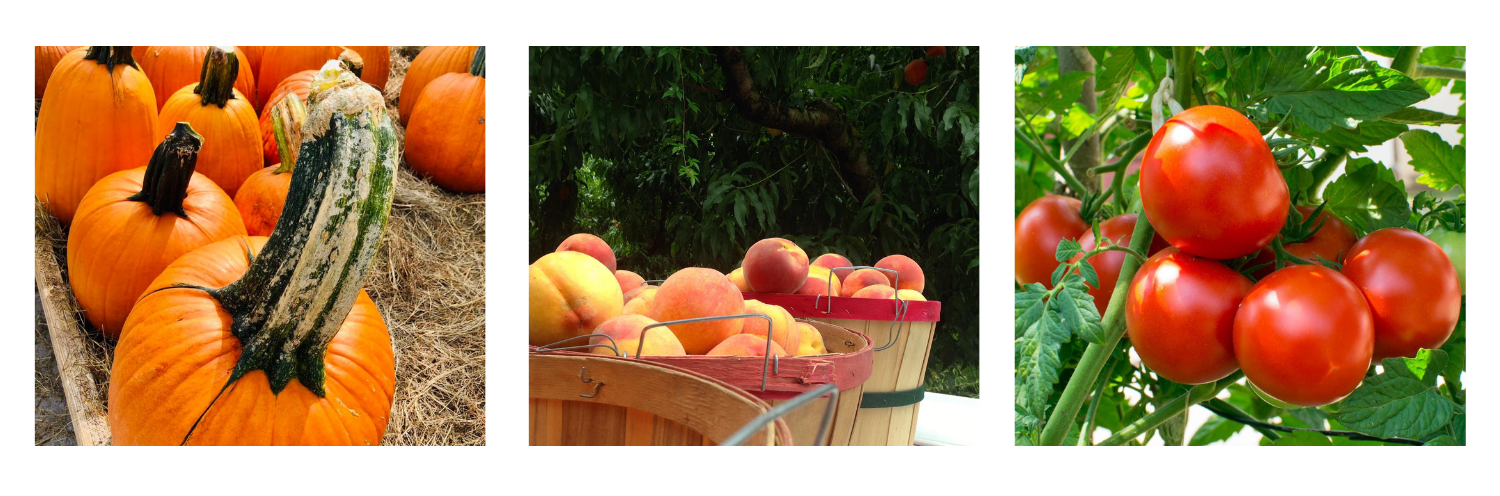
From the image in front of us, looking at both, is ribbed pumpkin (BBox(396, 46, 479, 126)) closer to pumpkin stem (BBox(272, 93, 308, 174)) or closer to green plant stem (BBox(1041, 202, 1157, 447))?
pumpkin stem (BBox(272, 93, 308, 174))

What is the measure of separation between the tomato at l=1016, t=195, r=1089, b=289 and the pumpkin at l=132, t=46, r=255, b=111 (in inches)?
41.5

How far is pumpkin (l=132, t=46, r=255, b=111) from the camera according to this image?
3.79ft

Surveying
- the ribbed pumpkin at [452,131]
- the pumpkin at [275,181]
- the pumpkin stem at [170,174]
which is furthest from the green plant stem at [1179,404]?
the pumpkin stem at [170,174]

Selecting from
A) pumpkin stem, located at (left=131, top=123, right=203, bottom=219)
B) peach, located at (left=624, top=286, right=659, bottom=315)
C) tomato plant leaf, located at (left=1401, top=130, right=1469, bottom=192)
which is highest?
tomato plant leaf, located at (left=1401, top=130, right=1469, bottom=192)

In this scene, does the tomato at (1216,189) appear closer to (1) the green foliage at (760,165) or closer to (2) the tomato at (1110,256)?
(2) the tomato at (1110,256)

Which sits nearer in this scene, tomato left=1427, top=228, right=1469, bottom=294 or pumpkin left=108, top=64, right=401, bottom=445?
tomato left=1427, top=228, right=1469, bottom=294

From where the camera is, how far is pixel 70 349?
112cm

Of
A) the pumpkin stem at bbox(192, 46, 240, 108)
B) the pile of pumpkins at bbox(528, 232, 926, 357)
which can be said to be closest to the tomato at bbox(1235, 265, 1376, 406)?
the pile of pumpkins at bbox(528, 232, 926, 357)

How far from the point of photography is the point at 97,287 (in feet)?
3.64

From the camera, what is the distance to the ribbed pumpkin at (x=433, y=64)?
47.2 inches

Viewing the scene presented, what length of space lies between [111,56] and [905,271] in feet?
3.58
